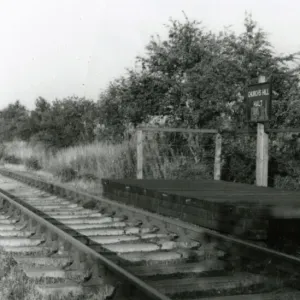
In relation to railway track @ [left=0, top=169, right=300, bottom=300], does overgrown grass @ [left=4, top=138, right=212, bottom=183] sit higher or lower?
higher

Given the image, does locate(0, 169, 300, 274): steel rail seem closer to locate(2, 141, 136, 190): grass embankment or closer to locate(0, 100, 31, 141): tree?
locate(2, 141, 136, 190): grass embankment

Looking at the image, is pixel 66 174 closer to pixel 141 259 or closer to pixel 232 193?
pixel 232 193

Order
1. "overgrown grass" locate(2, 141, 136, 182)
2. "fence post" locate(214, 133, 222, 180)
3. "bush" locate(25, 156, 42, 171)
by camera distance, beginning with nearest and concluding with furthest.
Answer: "fence post" locate(214, 133, 222, 180), "overgrown grass" locate(2, 141, 136, 182), "bush" locate(25, 156, 42, 171)

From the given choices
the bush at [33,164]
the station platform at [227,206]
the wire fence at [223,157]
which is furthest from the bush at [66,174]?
the station platform at [227,206]

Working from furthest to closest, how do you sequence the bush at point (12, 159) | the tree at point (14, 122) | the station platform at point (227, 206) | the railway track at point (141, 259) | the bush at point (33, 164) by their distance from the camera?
the tree at point (14, 122)
the bush at point (12, 159)
the bush at point (33, 164)
the station platform at point (227, 206)
the railway track at point (141, 259)

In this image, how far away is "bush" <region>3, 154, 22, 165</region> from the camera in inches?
1281

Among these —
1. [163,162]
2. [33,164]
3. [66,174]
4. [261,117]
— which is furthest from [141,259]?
[33,164]

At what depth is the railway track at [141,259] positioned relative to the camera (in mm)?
4500

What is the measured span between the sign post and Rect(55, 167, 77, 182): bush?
892 centimetres

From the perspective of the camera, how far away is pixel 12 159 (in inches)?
1361

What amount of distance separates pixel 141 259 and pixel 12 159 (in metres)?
30.2

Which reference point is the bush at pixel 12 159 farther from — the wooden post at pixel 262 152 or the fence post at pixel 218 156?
the wooden post at pixel 262 152

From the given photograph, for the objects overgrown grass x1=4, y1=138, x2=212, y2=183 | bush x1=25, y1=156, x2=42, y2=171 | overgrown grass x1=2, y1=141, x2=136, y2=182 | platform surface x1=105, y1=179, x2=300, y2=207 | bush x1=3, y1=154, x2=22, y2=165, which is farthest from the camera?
bush x1=3, y1=154, x2=22, y2=165

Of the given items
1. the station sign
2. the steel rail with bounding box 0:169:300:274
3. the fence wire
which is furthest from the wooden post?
the fence wire
